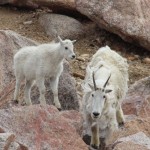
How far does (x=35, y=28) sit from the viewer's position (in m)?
18.7

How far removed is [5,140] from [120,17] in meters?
10.1

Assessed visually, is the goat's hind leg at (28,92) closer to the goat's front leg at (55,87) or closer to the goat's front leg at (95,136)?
the goat's front leg at (55,87)

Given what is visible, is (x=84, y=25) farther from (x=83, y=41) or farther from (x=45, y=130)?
(x=45, y=130)

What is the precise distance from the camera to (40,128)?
29.9ft

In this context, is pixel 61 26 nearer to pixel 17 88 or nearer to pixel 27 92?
pixel 17 88

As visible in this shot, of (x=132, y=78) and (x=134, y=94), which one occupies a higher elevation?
(x=134, y=94)

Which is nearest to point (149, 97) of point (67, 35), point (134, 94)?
point (134, 94)

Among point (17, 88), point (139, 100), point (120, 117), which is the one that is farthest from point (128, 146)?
point (17, 88)

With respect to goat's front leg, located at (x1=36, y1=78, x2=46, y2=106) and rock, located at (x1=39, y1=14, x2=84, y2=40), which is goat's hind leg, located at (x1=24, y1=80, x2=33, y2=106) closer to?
goat's front leg, located at (x1=36, y1=78, x2=46, y2=106)

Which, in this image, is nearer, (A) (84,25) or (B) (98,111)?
(B) (98,111)

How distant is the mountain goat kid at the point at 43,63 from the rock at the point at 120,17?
19.0 feet

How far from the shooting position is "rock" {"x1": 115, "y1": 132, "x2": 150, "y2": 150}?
8906mm

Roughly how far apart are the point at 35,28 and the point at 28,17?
2.49ft

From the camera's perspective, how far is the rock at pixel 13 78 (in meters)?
12.3
